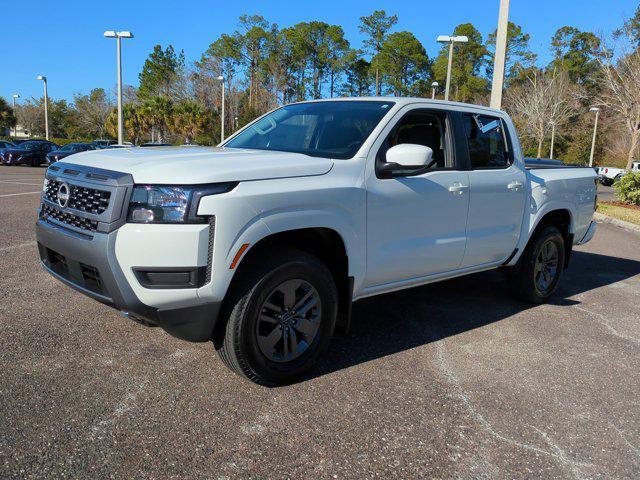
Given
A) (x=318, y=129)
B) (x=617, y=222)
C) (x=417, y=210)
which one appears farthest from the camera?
(x=617, y=222)

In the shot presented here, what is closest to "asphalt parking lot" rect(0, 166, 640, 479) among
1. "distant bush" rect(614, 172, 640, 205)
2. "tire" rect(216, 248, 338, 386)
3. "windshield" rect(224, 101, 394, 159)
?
"tire" rect(216, 248, 338, 386)

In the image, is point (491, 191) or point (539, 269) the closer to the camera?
point (491, 191)

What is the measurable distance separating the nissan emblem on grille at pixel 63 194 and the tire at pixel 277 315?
1153 millimetres

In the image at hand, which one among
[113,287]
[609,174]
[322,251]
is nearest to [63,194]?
[113,287]

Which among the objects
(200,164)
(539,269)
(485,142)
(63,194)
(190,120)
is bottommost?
(539,269)

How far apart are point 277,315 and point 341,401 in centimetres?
65

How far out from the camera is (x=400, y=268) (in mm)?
Result: 4102

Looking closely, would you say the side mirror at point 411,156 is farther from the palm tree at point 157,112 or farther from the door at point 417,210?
the palm tree at point 157,112

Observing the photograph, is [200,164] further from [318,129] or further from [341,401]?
[341,401]

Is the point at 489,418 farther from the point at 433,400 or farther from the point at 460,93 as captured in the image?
the point at 460,93

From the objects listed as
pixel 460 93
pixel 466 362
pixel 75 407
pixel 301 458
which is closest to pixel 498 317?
pixel 466 362

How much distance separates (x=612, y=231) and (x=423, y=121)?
31.9ft

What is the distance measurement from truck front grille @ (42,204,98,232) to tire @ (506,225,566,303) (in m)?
4.02

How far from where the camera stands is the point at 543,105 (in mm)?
50031
